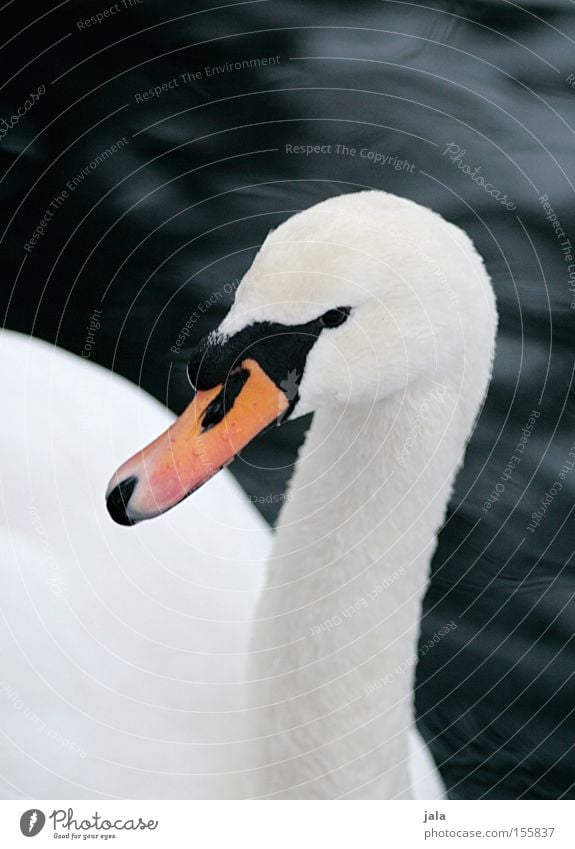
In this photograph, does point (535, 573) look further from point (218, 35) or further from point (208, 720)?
point (218, 35)

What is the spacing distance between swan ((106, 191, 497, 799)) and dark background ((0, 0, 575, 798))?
504mm

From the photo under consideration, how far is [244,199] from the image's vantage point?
203 cm

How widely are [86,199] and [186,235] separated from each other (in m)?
0.19

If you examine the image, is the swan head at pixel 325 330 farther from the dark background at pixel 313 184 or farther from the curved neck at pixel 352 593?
the dark background at pixel 313 184

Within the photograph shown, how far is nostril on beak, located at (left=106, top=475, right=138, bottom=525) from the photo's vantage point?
42.7 inches

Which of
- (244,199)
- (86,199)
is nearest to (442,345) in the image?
(244,199)

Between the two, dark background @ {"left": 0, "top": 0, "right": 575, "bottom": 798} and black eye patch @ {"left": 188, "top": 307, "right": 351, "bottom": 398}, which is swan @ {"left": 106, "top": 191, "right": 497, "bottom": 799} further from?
dark background @ {"left": 0, "top": 0, "right": 575, "bottom": 798}

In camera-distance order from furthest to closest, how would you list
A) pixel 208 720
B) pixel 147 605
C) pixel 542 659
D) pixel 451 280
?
pixel 542 659 < pixel 147 605 < pixel 208 720 < pixel 451 280

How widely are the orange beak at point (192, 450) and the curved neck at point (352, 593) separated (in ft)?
0.35

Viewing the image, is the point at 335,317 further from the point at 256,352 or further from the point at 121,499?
the point at 121,499

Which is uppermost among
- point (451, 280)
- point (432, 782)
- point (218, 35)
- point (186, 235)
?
point (218, 35)

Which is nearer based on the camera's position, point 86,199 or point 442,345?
point 442,345

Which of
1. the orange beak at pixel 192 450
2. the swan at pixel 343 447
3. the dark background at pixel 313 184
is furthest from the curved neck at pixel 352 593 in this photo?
the dark background at pixel 313 184

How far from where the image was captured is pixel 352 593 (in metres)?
1.23
